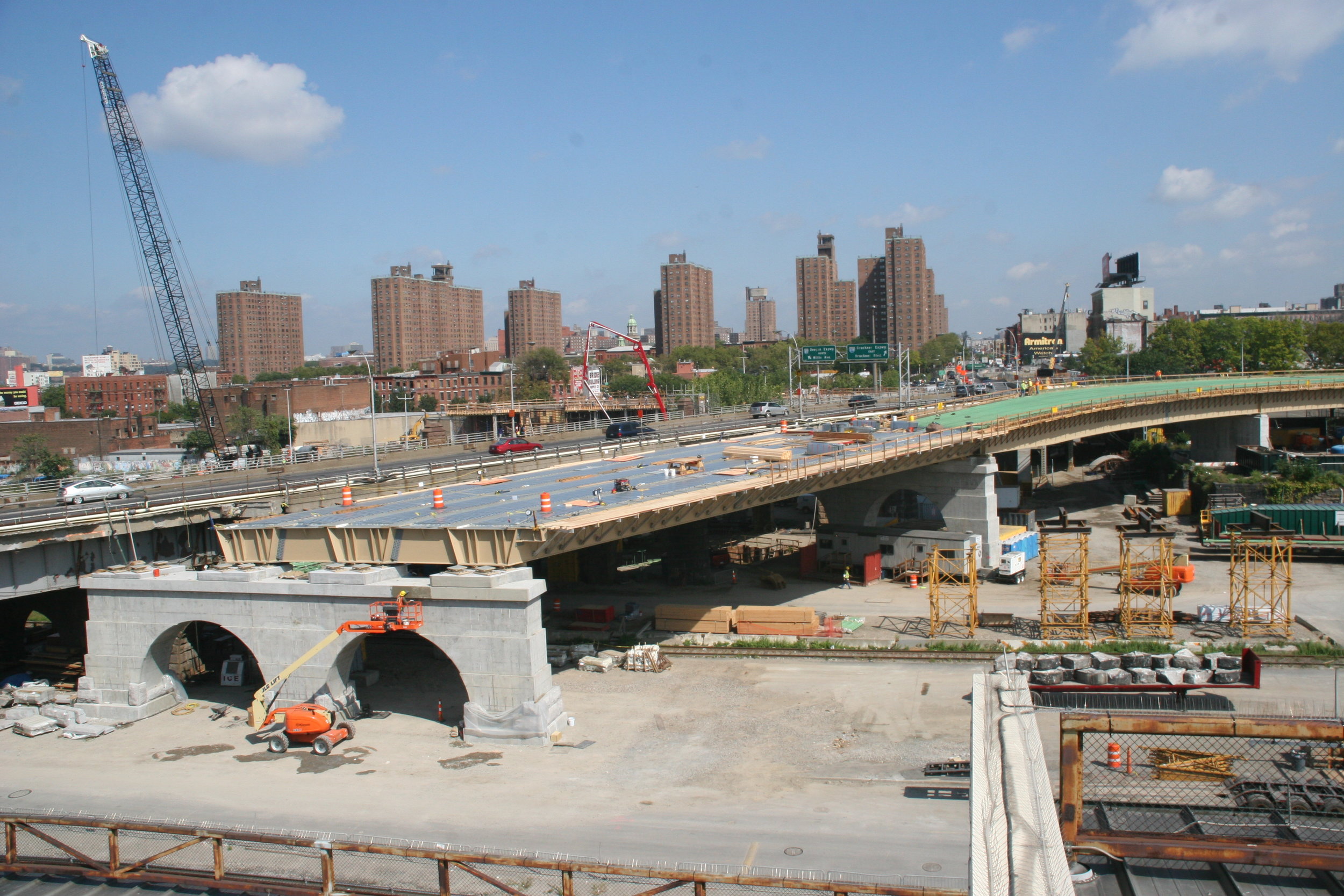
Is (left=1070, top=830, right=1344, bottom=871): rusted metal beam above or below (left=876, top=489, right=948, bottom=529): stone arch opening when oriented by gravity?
above

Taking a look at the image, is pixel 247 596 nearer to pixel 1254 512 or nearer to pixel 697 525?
pixel 697 525

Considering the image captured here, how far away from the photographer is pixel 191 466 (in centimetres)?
5966

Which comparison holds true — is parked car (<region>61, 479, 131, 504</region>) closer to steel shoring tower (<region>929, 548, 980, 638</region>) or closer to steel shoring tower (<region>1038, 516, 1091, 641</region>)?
steel shoring tower (<region>929, 548, 980, 638</region>)

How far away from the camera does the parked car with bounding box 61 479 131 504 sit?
42562 mm

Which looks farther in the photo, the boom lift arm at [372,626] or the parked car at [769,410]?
the parked car at [769,410]

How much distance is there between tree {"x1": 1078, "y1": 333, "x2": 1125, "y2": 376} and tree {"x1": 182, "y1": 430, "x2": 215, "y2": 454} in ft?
452

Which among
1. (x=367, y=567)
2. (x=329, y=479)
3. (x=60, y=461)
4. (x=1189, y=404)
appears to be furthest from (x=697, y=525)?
(x=60, y=461)

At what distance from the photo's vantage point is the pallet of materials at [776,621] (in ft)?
125

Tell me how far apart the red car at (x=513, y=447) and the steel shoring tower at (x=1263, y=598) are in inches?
1657

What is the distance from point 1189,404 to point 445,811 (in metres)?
69.3

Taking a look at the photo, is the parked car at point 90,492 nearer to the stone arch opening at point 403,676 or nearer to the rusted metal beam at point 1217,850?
the stone arch opening at point 403,676

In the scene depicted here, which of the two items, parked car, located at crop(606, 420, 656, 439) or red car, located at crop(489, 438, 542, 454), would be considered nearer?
red car, located at crop(489, 438, 542, 454)

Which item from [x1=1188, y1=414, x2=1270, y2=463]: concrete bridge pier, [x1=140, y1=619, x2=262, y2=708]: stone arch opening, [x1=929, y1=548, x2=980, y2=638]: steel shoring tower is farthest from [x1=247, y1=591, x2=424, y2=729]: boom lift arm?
[x1=1188, y1=414, x2=1270, y2=463]: concrete bridge pier

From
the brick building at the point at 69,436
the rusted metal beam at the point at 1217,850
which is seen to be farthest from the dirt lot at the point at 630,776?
the brick building at the point at 69,436
